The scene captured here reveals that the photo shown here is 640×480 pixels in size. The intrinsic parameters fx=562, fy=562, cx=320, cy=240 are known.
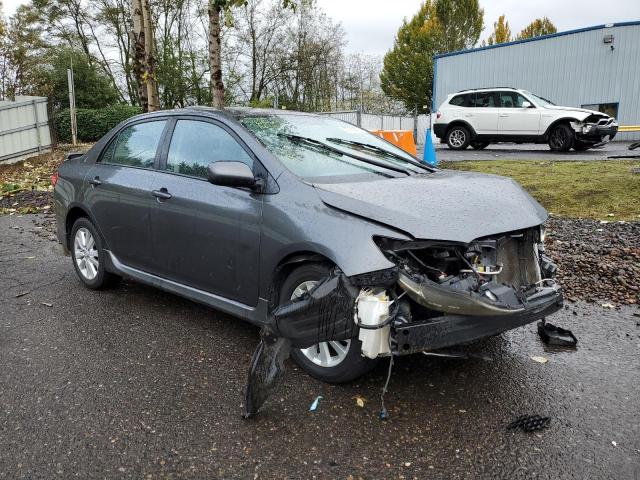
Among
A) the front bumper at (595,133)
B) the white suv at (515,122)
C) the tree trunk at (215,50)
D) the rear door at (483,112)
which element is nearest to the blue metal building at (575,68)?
the front bumper at (595,133)

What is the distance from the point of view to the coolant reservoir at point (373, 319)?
2.83 metres

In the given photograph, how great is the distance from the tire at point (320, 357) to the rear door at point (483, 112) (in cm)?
1410

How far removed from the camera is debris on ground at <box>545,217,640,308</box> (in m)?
4.86

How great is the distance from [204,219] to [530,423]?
2382 millimetres

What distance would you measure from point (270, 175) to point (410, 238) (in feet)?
3.54

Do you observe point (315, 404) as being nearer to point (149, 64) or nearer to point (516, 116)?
point (149, 64)

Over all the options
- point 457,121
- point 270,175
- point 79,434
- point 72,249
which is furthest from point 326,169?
point 457,121

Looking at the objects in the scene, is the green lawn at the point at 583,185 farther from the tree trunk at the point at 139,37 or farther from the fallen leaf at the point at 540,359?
the tree trunk at the point at 139,37

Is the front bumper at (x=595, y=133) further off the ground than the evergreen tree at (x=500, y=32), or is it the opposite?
the evergreen tree at (x=500, y=32)

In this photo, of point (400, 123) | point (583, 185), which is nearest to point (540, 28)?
point (400, 123)

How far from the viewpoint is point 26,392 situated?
10.9 ft

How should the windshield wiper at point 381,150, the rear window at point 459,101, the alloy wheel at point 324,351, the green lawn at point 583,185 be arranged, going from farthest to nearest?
the rear window at point 459,101, the green lawn at point 583,185, the windshield wiper at point 381,150, the alloy wheel at point 324,351

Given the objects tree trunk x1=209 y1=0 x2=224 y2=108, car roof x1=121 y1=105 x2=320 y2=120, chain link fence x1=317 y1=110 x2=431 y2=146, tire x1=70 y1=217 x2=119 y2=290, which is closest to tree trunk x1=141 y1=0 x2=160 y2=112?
tree trunk x1=209 y1=0 x2=224 y2=108

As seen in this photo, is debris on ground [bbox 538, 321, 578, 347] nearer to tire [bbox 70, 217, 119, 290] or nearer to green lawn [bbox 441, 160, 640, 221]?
tire [bbox 70, 217, 119, 290]
